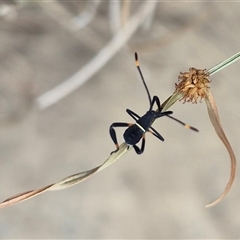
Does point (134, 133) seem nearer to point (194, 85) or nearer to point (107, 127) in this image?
point (194, 85)

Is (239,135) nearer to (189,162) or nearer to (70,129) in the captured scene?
(189,162)

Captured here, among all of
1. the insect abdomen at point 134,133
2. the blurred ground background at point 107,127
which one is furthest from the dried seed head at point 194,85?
the blurred ground background at point 107,127

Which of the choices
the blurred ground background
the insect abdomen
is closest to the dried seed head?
the insect abdomen

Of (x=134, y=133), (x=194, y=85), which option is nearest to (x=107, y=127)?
(x=134, y=133)

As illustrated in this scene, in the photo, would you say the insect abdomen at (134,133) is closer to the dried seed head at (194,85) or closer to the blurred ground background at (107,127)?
the dried seed head at (194,85)

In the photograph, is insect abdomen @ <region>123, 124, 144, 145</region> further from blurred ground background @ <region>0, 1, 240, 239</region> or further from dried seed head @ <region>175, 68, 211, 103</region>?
blurred ground background @ <region>0, 1, 240, 239</region>
